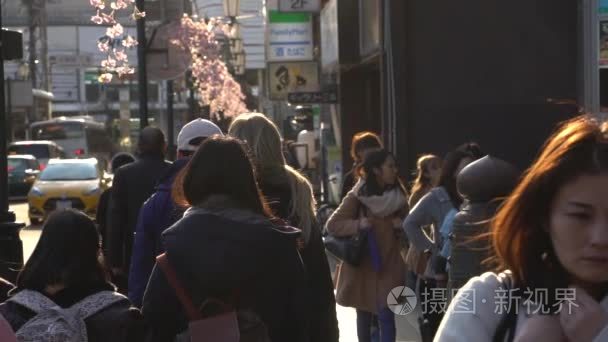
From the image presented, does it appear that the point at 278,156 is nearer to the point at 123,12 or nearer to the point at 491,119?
the point at 491,119

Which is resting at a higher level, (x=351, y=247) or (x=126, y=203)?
(x=126, y=203)

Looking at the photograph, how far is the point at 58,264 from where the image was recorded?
3.96 m

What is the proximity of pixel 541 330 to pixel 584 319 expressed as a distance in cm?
9

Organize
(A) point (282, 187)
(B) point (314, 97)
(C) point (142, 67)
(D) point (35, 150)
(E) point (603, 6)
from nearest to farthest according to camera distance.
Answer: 1. (A) point (282, 187)
2. (E) point (603, 6)
3. (C) point (142, 67)
4. (B) point (314, 97)
5. (D) point (35, 150)

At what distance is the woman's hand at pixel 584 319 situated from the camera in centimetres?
242

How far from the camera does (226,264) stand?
4.22 meters

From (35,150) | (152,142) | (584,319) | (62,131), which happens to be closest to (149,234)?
(152,142)

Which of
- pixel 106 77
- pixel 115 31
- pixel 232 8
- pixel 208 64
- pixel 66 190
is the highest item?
pixel 232 8

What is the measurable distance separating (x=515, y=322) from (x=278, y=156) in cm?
325

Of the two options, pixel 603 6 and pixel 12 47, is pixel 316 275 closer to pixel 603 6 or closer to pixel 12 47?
pixel 12 47

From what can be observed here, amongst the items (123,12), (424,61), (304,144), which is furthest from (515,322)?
(304,144)

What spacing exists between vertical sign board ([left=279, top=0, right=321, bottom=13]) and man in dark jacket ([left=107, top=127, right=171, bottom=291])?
54.4ft

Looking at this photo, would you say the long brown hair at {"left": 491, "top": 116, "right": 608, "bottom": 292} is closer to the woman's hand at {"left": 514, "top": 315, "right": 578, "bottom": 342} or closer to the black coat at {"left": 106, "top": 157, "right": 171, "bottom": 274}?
the woman's hand at {"left": 514, "top": 315, "right": 578, "bottom": 342}

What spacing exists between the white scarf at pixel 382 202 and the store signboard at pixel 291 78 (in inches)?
647
